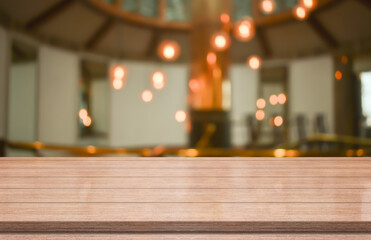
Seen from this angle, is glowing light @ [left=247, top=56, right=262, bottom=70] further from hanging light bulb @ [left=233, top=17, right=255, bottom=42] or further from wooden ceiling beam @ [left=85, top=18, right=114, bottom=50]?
wooden ceiling beam @ [left=85, top=18, right=114, bottom=50]

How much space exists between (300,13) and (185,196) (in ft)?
4.63

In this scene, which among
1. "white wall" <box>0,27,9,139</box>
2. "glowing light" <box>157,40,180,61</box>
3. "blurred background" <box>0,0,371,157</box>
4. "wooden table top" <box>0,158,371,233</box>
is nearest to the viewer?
"wooden table top" <box>0,158,371,233</box>

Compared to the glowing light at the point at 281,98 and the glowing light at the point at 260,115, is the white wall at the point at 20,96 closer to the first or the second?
the glowing light at the point at 260,115

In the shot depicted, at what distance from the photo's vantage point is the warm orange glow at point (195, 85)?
1617 mm

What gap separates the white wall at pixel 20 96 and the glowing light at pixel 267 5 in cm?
131

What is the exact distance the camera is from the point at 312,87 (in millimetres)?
1600

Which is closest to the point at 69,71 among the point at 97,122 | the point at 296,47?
the point at 97,122

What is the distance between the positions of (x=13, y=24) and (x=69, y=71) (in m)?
0.36

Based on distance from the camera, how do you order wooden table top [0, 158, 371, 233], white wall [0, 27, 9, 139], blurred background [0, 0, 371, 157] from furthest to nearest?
blurred background [0, 0, 371, 157] < white wall [0, 27, 9, 139] < wooden table top [0, 158, 371, 233]

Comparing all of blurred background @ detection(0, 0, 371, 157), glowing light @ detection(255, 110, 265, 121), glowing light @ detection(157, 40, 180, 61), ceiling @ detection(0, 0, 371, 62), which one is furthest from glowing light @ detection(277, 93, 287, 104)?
glowing light @ detection(157, 40, 180, 61)

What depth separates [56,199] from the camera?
0.64m

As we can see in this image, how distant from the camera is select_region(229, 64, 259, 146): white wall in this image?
1603 millimetres

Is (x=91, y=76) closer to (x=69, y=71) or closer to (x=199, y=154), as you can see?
(x=69, y=71)

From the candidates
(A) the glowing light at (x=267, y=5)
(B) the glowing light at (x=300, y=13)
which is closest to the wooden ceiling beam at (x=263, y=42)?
→ (A) the glowing light at (x=267, y=5)
